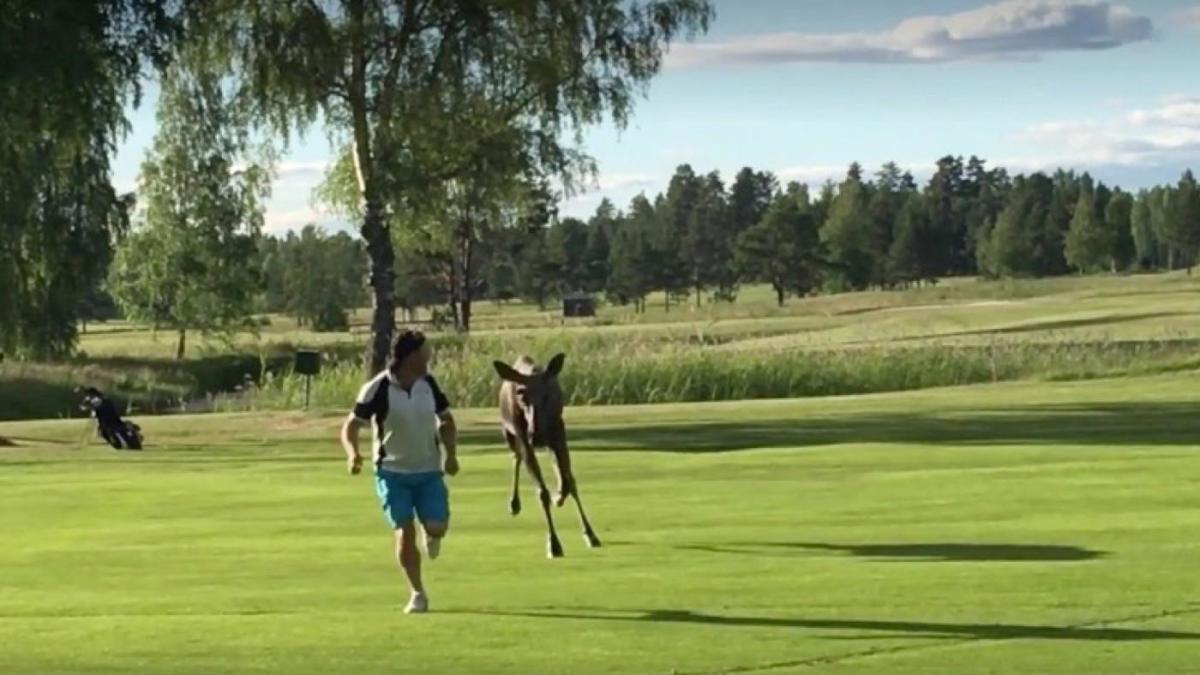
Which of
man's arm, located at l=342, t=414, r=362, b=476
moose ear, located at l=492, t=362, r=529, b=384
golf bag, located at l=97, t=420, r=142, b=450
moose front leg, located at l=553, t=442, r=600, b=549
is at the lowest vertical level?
golf bag, located at l=97, t=420, r=142, b=450

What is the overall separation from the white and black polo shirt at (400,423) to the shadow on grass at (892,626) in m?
1.09

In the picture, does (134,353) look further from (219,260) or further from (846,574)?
(846,574)

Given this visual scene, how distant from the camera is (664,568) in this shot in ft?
57.2

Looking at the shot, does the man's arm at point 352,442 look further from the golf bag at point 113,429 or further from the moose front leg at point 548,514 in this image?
the golf bag at point 113,429

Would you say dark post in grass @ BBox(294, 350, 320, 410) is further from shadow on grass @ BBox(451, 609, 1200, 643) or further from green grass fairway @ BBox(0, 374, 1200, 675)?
shadow on grass @ BBox(451, 609, 1200, 643)

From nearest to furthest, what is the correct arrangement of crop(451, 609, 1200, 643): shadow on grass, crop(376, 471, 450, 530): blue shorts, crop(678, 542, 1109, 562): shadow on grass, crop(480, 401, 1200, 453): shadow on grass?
crop(451, 609, 1200, 643): shadow on grass, crop(376, 471, 450, 530): blue shorts, crop(678, 542, 1109, 562): shadow on grass, crop(480, 401, 1200, 453): shadow on grass

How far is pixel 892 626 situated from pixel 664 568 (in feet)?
12.6

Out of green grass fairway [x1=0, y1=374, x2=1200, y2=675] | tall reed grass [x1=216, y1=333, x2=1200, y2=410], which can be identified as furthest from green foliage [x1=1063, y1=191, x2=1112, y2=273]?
green grass fairway [x1=0, y1=374, x2=1200, y2=675]

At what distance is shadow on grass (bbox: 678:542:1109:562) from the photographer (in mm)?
17156

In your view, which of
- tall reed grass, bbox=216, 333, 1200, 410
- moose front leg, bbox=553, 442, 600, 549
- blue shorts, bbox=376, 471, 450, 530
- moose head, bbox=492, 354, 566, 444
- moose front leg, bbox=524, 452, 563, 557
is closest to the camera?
blue shorts, bbox=376, 471, 450, 530

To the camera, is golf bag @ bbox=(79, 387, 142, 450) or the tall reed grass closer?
golf bag @ bbox=(79, 387, 142, 450)

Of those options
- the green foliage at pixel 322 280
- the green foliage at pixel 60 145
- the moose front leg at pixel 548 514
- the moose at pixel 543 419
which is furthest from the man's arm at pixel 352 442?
the green foliage at pixel 322 280

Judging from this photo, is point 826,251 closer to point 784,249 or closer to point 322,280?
point 784,249

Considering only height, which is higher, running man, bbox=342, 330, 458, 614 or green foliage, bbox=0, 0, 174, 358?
green foliage, bbox=0, 0, 174, 358
